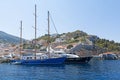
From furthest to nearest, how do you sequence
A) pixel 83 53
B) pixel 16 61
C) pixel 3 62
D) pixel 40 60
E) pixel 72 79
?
pixel 83 53
pixel 3 62
pixel 16 61
pixel 40 60
pixel 72 79

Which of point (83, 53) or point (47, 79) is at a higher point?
point (83, 53)

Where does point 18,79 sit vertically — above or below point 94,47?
below

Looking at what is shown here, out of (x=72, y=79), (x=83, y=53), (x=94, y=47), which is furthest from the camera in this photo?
(x=94, y=47)

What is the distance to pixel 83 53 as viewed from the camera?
502 ft

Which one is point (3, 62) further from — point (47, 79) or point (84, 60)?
point (47, 79)

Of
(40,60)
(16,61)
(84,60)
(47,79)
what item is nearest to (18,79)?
(47,79)

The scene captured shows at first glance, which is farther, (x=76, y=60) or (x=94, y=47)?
(x=94, y=47)

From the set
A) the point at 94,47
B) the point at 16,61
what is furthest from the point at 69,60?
the point at 94,47

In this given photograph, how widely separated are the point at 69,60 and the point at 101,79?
44.6 m

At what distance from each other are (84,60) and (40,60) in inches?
677

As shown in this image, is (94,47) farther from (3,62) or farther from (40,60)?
(40,60)

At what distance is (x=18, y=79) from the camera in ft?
153

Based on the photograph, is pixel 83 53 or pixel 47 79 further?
pixel 83 53

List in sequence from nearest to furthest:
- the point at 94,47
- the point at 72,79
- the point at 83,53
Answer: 1. the point at 72,79
2. the point at 83,53
3. the point at 94,47
